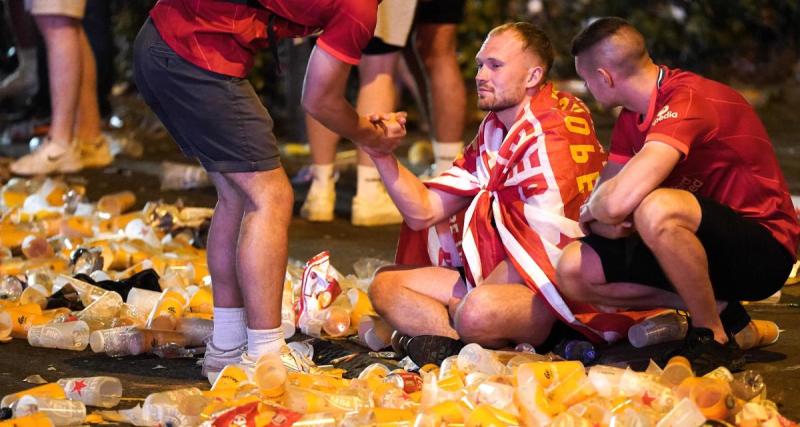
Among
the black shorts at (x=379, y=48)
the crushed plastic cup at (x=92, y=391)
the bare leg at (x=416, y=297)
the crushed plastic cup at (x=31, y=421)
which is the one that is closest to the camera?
the crushed plastic cup at (x=31, y=421)

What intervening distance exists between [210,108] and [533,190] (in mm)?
1009

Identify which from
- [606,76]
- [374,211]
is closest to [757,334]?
[606,76]

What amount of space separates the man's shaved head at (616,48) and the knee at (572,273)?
20.9 inches

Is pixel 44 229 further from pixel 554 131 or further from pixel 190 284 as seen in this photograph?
pixel 554 131

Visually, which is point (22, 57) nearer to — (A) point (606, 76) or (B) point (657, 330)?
(A) point (606, 76)

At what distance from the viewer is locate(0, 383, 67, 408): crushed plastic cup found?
3.52m

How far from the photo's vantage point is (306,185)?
741 centimetres

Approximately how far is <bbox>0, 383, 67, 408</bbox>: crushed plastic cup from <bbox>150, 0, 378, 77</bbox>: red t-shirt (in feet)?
3.19

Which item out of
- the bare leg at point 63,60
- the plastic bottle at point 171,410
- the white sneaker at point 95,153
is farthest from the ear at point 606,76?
the white sneaker at point 95,153

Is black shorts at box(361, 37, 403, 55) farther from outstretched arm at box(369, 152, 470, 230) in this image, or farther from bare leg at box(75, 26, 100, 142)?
bare leg at box(75, 26, 100, 142)

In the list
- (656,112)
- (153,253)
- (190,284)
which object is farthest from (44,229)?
(656,112)

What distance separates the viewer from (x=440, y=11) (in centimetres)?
654

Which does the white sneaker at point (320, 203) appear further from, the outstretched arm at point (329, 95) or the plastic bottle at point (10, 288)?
the outstretched arm at point (329, 95)

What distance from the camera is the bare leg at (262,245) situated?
3.85m
